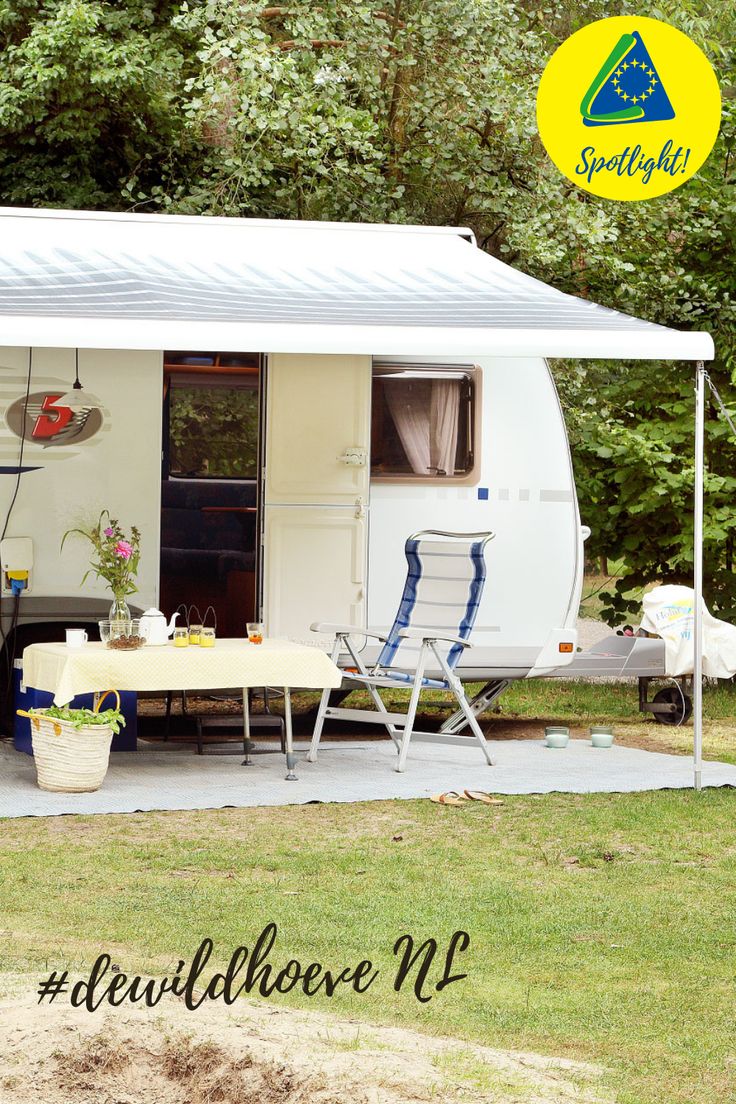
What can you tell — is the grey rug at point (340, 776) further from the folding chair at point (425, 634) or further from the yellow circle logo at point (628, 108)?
the yellow circle logo at point (628, 108)

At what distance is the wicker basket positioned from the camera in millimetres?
6023

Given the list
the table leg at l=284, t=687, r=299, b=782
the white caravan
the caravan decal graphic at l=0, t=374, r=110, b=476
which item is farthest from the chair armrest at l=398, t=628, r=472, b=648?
the caravan decal graphic at l=0, t=374, r=110, b=476

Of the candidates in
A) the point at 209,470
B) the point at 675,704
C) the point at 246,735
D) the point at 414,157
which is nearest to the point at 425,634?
the point at 246,735

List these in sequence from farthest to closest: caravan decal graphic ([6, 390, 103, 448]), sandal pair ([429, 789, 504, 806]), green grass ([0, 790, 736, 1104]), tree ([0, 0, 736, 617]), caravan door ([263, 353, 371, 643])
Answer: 1. tree ([0, 0, 736, 617])
2. caravan door ([263, 353, 371, 643])
3. caravan decal graphic ([6, 390, 103, 448])
4. sandal pair ([429, 789, 504, 806])
5. green grass ([0, 790, 736, 1104])

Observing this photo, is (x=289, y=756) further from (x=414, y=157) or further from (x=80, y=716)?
(x=414, y=157)

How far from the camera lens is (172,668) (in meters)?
6.18

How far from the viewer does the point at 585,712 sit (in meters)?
9.23

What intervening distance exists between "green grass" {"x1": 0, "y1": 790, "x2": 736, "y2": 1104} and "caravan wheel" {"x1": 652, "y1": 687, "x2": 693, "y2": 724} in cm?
248

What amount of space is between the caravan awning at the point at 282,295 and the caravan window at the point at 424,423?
0.65 m

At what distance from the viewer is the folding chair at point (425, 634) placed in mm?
6805

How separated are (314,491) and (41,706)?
1745mm

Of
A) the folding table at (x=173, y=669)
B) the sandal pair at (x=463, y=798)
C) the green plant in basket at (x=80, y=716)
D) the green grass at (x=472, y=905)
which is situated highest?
the folding table at (x=173, y=669)

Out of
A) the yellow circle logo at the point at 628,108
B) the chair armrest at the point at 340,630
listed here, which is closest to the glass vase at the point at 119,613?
the chair armrest at the point at 340,630

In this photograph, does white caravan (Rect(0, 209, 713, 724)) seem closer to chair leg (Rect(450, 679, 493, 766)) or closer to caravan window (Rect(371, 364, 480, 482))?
caravan window (Rect(371, 364, 480, 482))
